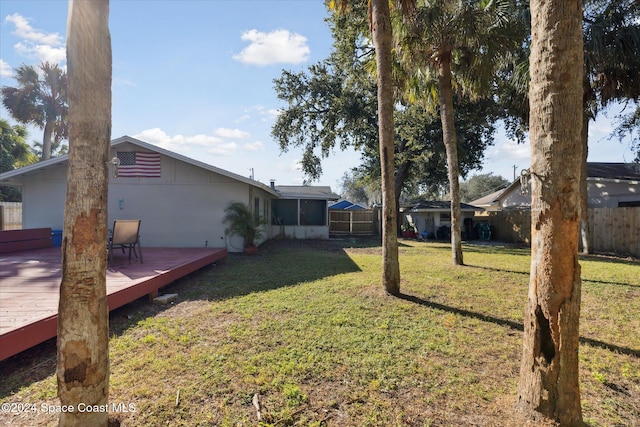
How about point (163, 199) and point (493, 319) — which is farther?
point (163, 199)

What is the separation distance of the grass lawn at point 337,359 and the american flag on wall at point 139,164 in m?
6.72

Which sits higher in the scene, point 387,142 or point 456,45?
point 456,45

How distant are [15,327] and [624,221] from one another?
16.0 meters

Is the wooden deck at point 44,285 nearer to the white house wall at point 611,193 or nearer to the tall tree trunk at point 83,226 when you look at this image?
the tall tree trunk at point 83,226

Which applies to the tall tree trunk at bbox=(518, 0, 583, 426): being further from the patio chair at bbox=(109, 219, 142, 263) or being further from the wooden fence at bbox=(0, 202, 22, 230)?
Answer: the wooden fence at bbox=(0, 202, 22, 230)

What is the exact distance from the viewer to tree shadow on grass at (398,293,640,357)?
149 inches

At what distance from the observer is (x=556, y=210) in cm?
226

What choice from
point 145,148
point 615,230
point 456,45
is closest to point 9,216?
point 145,148

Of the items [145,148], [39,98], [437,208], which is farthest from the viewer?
[437,208]

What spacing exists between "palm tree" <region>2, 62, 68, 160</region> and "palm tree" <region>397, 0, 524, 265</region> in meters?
18.9

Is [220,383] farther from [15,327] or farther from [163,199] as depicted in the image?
[163,199]

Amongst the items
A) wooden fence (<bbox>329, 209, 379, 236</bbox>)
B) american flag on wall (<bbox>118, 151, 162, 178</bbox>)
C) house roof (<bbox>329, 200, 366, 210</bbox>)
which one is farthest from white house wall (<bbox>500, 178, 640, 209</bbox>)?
american flag on wall (<bbox>118, 151, 162, 178</bbox>)

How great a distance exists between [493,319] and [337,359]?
2.70m

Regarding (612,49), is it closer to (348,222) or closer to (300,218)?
(300,218)
